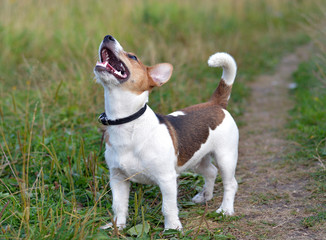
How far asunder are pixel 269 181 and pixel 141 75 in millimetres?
1949

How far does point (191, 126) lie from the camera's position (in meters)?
3.53

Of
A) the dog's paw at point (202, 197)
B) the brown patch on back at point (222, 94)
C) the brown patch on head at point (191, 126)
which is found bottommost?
the dog's paw at point (202, 197)

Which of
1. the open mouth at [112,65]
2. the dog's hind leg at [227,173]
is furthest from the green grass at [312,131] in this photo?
the open mouth at [112,65]

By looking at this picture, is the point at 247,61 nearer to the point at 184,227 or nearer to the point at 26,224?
the point at 184,227

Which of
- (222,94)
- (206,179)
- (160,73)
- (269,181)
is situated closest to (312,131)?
(269,181)

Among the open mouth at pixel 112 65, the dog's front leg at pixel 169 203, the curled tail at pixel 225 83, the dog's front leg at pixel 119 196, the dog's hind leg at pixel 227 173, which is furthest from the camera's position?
the curled tail at pixel 225 83

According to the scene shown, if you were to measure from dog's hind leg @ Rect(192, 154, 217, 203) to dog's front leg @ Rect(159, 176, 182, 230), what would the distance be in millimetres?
722

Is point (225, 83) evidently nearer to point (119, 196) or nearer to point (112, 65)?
point (112, 65)

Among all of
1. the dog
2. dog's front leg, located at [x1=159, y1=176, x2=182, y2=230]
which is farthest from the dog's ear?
dog's front leg, located at [x1=159, y1=176, x2=182, y2=230]

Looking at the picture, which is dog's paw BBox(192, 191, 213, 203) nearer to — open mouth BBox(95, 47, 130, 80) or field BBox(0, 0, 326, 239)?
field BBox(0, 0, 326, 239)

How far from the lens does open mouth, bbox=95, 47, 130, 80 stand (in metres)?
2.90

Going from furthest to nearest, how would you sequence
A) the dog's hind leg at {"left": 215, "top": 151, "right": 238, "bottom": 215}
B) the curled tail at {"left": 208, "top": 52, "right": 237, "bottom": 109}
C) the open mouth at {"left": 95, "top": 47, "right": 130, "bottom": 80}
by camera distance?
the curled tail at {"left": 208, "top": 52, "right": 237, "bottom": 109} < the dog's hind leg at {"left": 215, "top": 151, "right": 238, "bottom": 215} < the open mouth at {"left": 95, "top": 47, "right": 130, "bottom": 80}

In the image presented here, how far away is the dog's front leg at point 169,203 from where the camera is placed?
3.14 meters

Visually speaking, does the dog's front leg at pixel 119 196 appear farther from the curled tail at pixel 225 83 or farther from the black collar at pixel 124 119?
the curled tail at pixel 225 83
